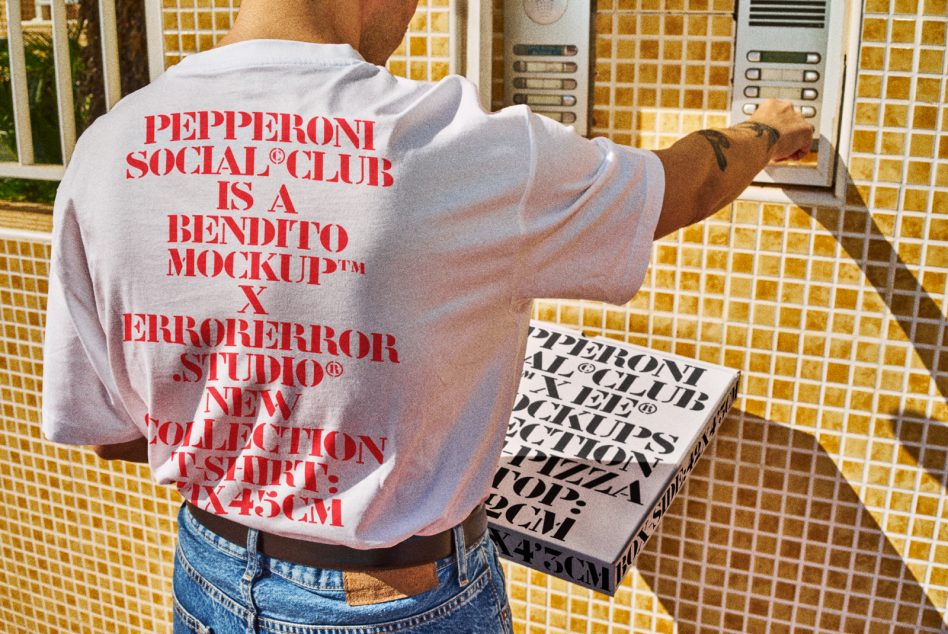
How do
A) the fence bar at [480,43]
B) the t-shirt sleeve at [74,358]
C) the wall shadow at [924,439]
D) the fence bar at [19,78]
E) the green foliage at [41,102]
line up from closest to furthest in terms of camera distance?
the t-shirt sleeve at [74,358] → the wall shadow at [924,439] → the fence bar at [480,43] → the fence bar at [19,78] → the green foliage at [41,102]

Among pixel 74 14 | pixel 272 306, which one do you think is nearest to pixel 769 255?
pixel 272 306

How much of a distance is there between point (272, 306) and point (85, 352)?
304mm

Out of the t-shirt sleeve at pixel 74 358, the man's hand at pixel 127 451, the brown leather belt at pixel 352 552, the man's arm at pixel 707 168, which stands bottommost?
the brown leather belt at pixel 352 552

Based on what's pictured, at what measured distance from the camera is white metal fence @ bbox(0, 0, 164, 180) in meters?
2.06

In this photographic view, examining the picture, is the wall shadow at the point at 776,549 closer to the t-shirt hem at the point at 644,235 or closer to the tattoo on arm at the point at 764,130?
the tattoo on arm at the point at 764,130

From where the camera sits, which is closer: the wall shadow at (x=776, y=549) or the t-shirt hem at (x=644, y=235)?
the t-shirt hem at (x=644, y=235)

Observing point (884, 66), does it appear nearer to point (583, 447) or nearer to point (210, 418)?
point (583, 447)

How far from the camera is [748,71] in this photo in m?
1.63

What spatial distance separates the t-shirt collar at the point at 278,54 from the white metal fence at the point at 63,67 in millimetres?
1157

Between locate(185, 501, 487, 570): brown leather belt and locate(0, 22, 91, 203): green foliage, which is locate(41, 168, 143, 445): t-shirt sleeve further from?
locate(0, 22, 91, 203): green foliage

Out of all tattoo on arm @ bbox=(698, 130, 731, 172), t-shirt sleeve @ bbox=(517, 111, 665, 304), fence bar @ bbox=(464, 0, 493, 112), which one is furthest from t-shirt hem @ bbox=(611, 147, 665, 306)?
fence bar @ bbox=(464, 0, 493, 112)

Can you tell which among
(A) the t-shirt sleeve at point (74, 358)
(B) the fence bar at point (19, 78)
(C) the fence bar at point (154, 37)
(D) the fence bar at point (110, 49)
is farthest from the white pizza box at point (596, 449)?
(B) the fence bar at point (19, 78)

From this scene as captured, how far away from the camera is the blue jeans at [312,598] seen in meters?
1.13

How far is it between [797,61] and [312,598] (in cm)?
122
